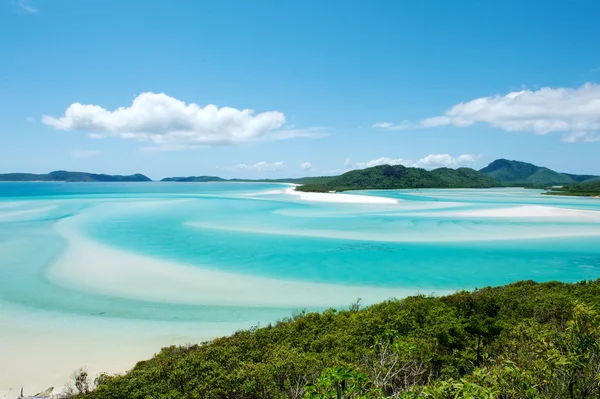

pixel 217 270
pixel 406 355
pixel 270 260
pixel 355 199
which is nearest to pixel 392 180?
pixel 355 199

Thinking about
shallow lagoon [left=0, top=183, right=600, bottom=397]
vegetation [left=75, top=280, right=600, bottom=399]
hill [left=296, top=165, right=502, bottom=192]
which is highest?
hill [left=296, top=165, right=502, bottom=192]

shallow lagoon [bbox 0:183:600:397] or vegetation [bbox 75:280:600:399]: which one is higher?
vegetation [bbox 75:280:600:399]

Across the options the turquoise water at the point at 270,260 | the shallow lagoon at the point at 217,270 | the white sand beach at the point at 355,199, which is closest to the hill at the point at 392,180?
the white sand beach at the point at 355,199

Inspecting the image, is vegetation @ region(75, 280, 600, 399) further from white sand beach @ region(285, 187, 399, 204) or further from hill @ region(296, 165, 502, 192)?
hill @ region(296, 165, 502, 192)

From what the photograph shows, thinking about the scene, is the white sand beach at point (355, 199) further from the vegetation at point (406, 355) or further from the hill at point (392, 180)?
the vegetation at point (406, 355)

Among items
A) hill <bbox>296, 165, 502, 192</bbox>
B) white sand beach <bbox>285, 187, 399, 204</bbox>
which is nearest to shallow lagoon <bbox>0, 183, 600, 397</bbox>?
white sand beach <bbox>285, 187, 399, 204</bbox>

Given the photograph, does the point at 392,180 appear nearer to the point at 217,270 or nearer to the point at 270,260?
the point at 270,260
